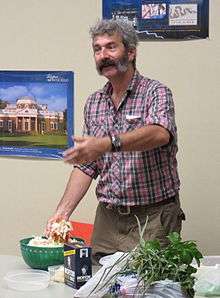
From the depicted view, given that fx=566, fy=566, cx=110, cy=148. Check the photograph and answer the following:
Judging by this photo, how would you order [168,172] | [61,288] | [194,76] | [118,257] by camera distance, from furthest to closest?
[194,76]
[168,172]
[61,288]
[118,257]

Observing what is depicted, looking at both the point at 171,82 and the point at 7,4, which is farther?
the point at 7,4

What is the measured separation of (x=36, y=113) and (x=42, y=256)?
4.81 feet

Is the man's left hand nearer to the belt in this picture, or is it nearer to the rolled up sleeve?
the rolled up sleeve

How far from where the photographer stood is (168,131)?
2.30 metres

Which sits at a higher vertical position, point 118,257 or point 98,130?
point 98,130

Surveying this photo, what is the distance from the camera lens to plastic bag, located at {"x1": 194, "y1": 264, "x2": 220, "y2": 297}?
1.74 meters

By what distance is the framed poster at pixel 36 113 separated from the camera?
10.8ft

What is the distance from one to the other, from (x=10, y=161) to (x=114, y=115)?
3.72 feet

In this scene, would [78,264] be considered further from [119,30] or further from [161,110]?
[119,30]

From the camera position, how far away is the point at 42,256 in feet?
6.82

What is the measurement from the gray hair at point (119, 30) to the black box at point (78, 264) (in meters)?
1.04

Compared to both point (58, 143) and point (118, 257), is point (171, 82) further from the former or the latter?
point (118, 257)

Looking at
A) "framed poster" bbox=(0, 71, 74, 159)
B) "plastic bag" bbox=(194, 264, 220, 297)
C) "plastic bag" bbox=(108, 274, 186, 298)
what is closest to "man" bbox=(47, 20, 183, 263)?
"plastic bag" bbox=(194, 264, 220, 297)

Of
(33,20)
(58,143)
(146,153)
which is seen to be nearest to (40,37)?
(33,20)
